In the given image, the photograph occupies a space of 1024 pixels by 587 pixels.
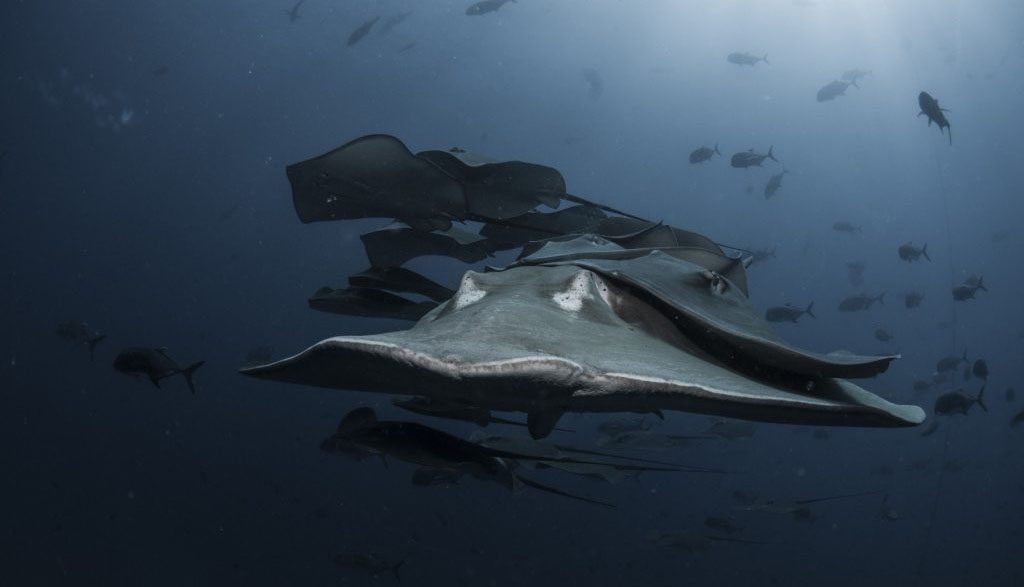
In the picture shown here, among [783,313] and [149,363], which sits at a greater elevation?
[783,313]

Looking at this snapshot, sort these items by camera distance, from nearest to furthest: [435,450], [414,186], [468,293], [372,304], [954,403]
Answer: [468,293]
[435,450]
[414,186]
[372,304]
[954,403]

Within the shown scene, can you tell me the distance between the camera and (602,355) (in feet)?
4.44

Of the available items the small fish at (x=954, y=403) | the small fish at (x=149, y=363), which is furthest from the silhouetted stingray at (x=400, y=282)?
the small fish at (x=954, y=403)

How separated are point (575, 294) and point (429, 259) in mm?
33407

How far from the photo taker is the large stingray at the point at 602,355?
1.22m

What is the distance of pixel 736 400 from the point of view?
1.27 m

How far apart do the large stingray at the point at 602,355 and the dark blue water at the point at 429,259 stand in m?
15.1

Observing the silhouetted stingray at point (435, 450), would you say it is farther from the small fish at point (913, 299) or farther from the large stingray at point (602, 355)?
the small fish at point (913, 299)

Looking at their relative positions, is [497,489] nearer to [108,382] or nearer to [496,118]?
[108,382]

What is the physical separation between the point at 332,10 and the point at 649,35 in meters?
22.8

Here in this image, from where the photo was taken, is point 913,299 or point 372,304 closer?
point 372,304

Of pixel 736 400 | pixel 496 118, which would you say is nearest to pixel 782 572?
pixel 496 118

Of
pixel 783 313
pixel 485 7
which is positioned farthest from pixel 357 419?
pixel 485 7

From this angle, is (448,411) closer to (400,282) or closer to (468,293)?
(400,282)
